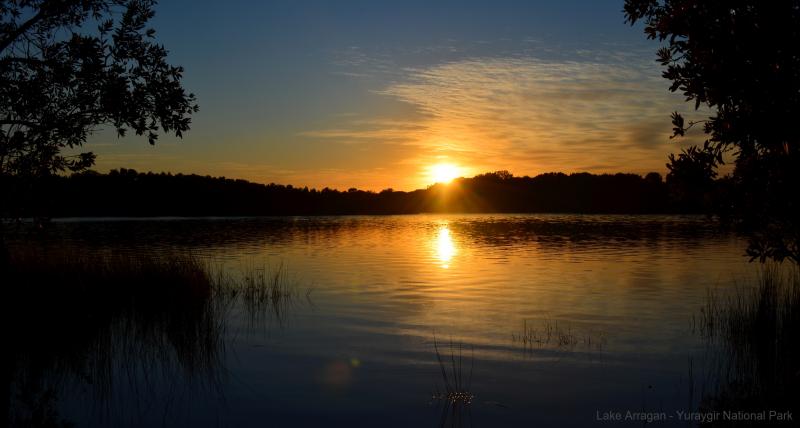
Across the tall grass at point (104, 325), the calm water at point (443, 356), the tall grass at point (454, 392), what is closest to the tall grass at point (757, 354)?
the calm water at point (443, 356)

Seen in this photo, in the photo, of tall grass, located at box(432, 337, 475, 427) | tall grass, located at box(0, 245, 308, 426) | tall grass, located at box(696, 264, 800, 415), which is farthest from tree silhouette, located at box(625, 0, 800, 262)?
tall grass, located at box(0, 245, 308, 426)

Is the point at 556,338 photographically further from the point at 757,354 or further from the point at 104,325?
the point at 104,325

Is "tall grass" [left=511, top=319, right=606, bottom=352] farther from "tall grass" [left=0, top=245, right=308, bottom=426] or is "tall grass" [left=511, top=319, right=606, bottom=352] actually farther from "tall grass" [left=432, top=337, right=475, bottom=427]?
"tall grass" [left=0, top=245, right=308, bottom=426]

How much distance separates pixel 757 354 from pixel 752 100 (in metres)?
7.59

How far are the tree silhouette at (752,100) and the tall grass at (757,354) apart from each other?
7.02ft

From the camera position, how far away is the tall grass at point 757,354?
9.22m

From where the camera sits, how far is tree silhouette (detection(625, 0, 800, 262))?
341 inches

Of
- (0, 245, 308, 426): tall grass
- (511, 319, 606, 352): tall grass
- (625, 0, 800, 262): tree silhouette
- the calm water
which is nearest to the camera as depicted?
(625, 0, 800, 262): tree silhouette

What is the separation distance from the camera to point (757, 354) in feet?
45.8

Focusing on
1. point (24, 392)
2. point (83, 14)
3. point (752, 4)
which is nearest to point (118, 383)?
point (24, 392)

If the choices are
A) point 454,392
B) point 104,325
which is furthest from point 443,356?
point 104,325

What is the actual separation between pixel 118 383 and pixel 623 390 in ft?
32.0

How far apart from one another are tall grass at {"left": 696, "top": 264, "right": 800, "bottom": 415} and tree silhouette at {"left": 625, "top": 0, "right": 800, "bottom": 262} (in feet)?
7.02

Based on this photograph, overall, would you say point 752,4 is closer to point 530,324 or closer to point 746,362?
point 746,362
